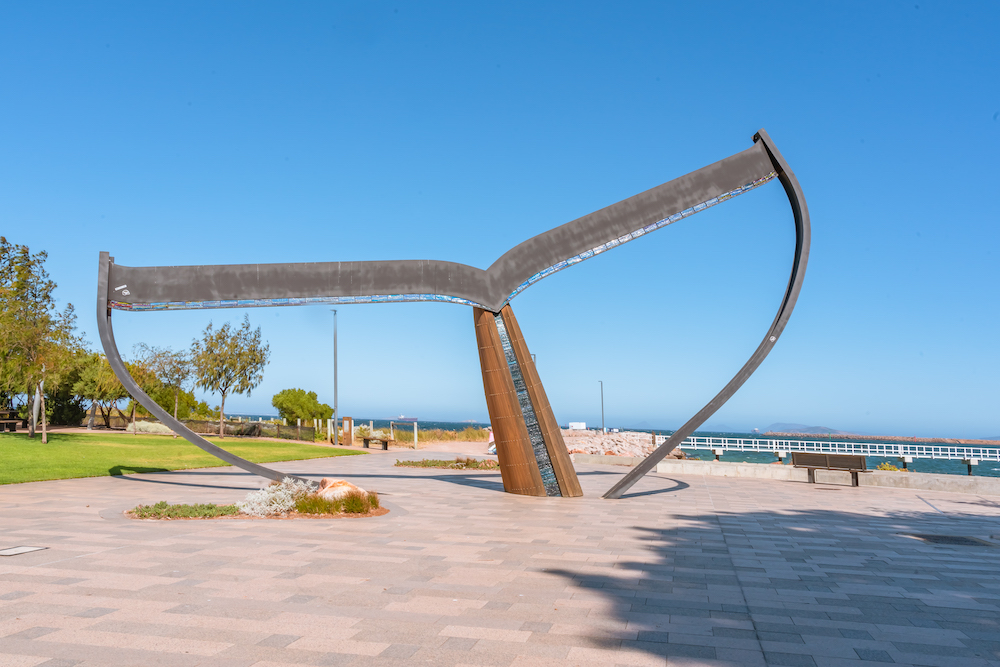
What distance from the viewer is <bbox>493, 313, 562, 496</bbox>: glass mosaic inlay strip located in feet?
48.0

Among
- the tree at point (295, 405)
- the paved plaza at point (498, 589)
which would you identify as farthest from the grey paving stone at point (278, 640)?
the tree at point (295, 405)

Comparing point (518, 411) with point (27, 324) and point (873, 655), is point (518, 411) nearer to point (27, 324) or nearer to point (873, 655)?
point (873, 655)

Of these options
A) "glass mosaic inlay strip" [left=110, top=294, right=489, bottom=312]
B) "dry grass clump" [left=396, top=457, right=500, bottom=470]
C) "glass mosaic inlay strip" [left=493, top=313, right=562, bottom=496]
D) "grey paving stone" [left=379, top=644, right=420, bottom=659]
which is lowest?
"dry grass clump" [left=396, top=457, right=500, bottom=470]

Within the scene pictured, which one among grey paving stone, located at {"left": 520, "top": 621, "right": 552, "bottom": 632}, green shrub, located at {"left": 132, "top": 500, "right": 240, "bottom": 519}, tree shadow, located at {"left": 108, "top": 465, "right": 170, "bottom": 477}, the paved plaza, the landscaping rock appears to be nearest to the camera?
the paved plaza

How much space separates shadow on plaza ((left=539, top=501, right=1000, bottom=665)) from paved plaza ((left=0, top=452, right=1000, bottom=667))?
36 millimetres

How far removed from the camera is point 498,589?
7207 millimetres

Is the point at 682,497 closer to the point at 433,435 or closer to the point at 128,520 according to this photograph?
the point at 128,520

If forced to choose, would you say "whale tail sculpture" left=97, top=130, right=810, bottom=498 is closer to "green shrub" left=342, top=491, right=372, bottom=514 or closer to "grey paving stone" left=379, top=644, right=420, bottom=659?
"green shrub" left=342, top=491, right=372, bottom=514

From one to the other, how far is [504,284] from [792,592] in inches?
357

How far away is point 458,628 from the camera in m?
5.86

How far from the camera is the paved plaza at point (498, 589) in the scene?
531 cm

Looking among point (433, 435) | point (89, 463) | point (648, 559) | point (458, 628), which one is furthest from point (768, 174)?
point (433, 435)

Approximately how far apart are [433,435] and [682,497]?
3184 centimetres

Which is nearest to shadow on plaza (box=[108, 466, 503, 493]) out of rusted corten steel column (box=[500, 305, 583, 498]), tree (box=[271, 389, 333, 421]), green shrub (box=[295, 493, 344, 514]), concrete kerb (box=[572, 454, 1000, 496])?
rusted corten steel column (box=[500, 305, 583, 498])
